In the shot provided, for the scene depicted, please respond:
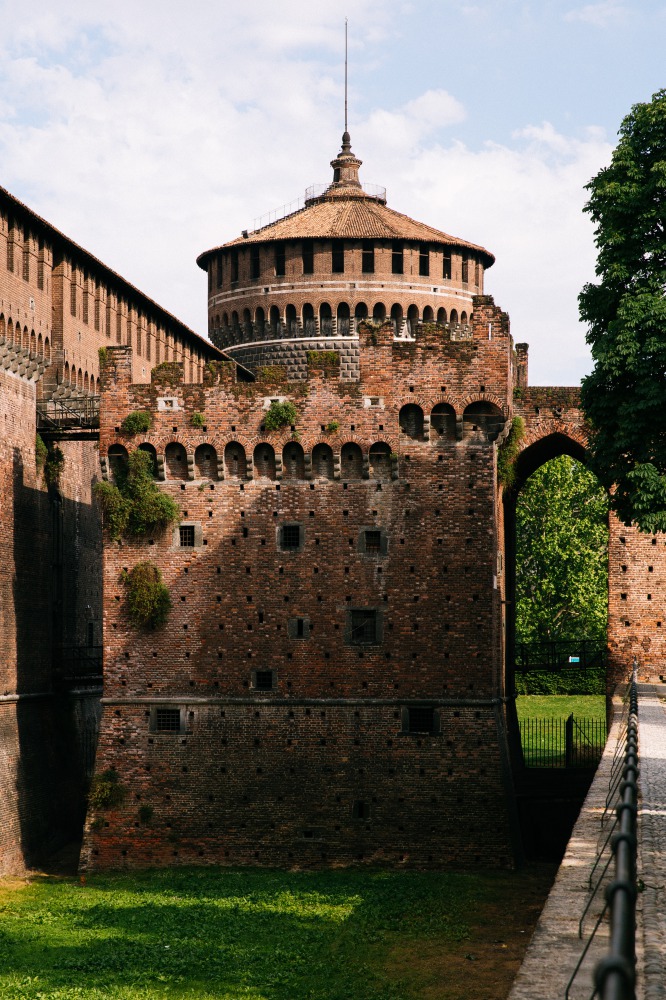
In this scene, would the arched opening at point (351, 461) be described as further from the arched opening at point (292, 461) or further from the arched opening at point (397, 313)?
the arched opening at point (397, 313)

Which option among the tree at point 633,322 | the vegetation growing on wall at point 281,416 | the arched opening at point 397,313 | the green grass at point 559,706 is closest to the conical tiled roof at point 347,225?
the arched opening at point 397,313

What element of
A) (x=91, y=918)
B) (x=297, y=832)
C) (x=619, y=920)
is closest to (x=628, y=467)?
(x=297, y=832)

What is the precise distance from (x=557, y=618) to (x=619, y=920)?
54.3m

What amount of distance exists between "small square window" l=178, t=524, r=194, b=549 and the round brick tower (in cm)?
1951

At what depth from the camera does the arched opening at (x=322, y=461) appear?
109 feet

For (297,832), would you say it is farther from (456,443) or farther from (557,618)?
(557,618)

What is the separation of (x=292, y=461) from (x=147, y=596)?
5112 millimetres

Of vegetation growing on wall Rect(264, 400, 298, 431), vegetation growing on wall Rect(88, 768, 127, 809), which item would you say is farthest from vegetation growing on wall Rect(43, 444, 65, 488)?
vegetation growing on wall Rect(88, 768, 127, 809)

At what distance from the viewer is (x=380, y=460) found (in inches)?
1305

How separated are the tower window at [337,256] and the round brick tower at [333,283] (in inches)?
1.6

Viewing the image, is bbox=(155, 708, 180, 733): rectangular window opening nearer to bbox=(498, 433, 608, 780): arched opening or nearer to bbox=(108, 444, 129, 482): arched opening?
bbox=(108, 444, 129, 482): arched opening

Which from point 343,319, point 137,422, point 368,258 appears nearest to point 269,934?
point 137,422

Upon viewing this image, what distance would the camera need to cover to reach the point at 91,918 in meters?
27.9

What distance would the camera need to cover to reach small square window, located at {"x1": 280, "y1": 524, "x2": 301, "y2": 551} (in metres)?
33.1
